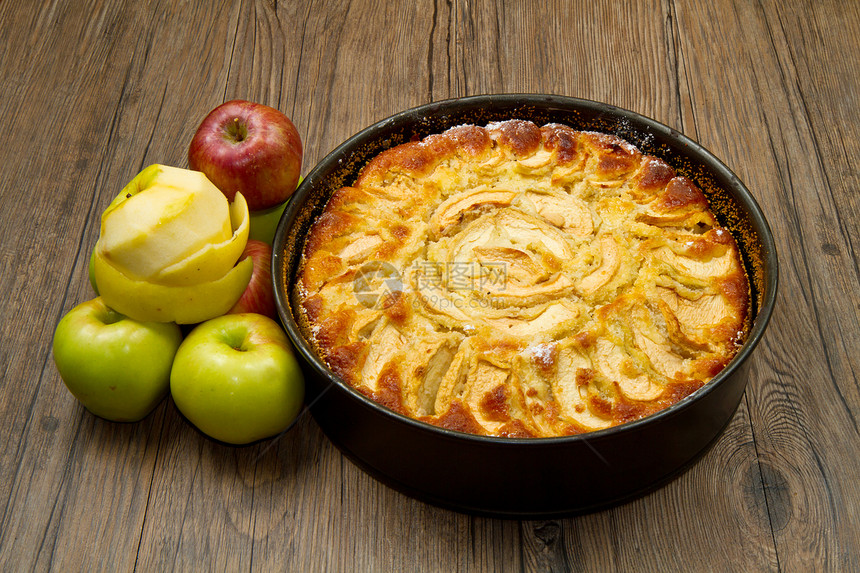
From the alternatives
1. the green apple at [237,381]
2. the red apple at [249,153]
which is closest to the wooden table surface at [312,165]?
the green apple at [237,381]

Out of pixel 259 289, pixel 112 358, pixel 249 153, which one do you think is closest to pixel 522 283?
pixel 259 289

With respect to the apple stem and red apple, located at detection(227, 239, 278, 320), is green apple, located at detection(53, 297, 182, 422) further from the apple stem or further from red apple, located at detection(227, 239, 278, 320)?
the apple stem

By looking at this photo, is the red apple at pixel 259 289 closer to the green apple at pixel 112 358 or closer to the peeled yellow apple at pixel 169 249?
the peeled yellow apple at pixel 169 249

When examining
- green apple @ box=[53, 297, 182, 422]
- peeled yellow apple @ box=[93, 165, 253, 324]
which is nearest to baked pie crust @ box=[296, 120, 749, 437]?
peeled yellow apple @ box=[93, 165, 253, 324]

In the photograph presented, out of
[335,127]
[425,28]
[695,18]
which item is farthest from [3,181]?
[695,18]

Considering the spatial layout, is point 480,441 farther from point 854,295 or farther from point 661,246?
point 854,295
